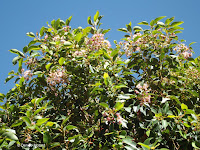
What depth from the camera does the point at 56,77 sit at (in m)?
2.89

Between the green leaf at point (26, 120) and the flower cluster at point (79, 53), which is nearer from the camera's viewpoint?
the green leaf at point (26, 120)

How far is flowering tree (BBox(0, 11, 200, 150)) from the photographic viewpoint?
259 centimetres

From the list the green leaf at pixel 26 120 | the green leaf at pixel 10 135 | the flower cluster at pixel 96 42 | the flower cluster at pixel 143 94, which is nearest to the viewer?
the green leaf at pixel 10 135

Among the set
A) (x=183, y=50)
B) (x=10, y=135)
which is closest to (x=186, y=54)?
(x=183, y=50)

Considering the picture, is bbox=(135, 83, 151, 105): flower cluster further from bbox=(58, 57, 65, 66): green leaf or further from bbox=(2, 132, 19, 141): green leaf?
bbox=(2, 132, 19, 141): green leaf

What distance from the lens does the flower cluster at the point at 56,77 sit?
114 inches

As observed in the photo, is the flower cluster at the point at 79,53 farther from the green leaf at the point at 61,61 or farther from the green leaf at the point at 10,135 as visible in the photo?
the green leaf at the point at 10,135

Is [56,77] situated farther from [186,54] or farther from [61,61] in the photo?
[186,54]

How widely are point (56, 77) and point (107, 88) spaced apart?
0.65 meters

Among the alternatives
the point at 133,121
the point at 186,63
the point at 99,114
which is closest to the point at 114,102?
the point at 99,114

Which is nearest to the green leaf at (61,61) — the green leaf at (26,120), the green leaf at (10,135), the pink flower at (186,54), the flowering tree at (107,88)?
the flowering tree at (107,88)

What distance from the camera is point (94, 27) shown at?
3.31m

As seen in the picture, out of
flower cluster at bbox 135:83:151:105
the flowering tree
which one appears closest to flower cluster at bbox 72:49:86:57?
the flowering tree

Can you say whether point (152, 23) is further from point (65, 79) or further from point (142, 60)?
point (65, 79)
